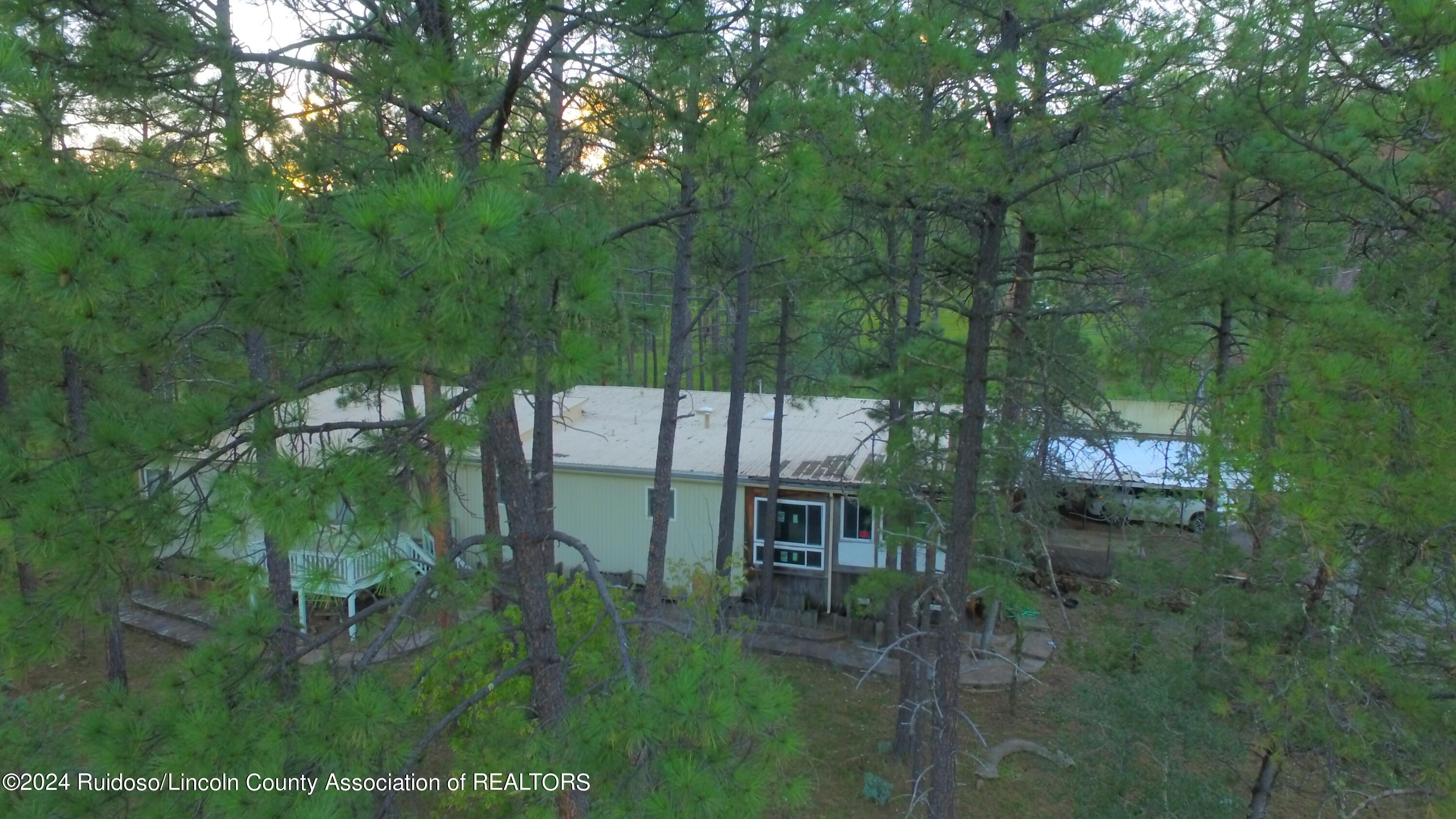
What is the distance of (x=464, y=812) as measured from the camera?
805 centimetres

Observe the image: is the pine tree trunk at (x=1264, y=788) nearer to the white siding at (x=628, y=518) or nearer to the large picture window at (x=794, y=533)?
the large picture window at (x=794, y=533)

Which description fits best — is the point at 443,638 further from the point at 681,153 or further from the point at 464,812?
the point at 464,812

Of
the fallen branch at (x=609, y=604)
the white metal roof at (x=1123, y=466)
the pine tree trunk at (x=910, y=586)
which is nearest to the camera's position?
the fallen branch at (x=609, y=604)

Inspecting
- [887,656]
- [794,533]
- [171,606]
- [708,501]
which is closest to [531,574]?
[887,656]

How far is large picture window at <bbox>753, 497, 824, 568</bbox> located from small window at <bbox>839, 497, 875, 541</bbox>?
0.37 metres

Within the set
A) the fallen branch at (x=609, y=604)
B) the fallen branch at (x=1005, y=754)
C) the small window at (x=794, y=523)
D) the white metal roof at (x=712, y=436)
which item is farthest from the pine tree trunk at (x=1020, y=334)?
the small window at (x=794, y=523)

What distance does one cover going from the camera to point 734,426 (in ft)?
36.8

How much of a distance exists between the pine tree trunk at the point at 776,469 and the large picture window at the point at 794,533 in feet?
0.70

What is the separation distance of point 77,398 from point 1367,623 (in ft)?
35.8

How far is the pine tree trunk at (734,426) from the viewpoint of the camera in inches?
396

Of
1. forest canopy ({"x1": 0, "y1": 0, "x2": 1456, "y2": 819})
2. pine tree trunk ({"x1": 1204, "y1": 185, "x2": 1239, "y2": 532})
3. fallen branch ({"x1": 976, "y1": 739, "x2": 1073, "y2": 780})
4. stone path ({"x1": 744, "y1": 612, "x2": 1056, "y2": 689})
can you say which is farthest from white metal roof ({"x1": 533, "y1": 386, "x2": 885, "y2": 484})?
forest canopy ({"x1": 0, "y1": 0, "x2": 1456, "y2": 819})

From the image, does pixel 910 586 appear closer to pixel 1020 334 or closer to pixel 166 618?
pixel 1020 334

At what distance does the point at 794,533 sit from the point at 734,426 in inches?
117

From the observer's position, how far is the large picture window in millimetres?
13195
